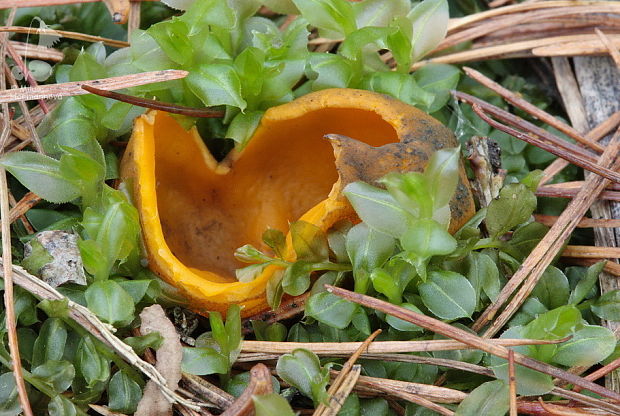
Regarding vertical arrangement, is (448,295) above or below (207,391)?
above

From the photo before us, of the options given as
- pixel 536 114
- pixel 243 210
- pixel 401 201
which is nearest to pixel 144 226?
pixel 243 210

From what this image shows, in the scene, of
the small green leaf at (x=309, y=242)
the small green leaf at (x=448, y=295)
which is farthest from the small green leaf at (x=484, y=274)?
the small green leaf at (x=309, y=242)

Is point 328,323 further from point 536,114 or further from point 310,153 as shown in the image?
point 536,114

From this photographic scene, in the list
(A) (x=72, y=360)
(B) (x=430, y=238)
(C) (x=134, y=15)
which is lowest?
(A) (x=72, y=360)

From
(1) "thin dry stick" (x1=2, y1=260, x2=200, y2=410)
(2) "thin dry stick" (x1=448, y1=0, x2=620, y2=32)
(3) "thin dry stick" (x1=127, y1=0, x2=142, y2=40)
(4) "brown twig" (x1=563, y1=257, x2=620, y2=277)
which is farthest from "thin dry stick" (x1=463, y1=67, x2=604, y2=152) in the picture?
(1) "thin dry stick" (x1=2, y1=260, x2=200, y2=410)

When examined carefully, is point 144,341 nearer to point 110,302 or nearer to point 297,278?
point 110,302

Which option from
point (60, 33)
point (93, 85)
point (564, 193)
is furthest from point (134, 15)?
point (564, 193)

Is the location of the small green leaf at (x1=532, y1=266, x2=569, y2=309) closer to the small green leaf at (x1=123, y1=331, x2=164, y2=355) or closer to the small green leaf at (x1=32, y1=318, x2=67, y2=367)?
the small green leaf at (x1=123, y1=331, x2=164, y2=355)

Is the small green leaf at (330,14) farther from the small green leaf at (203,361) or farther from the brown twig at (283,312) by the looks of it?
the small green leaf at (203,361)
